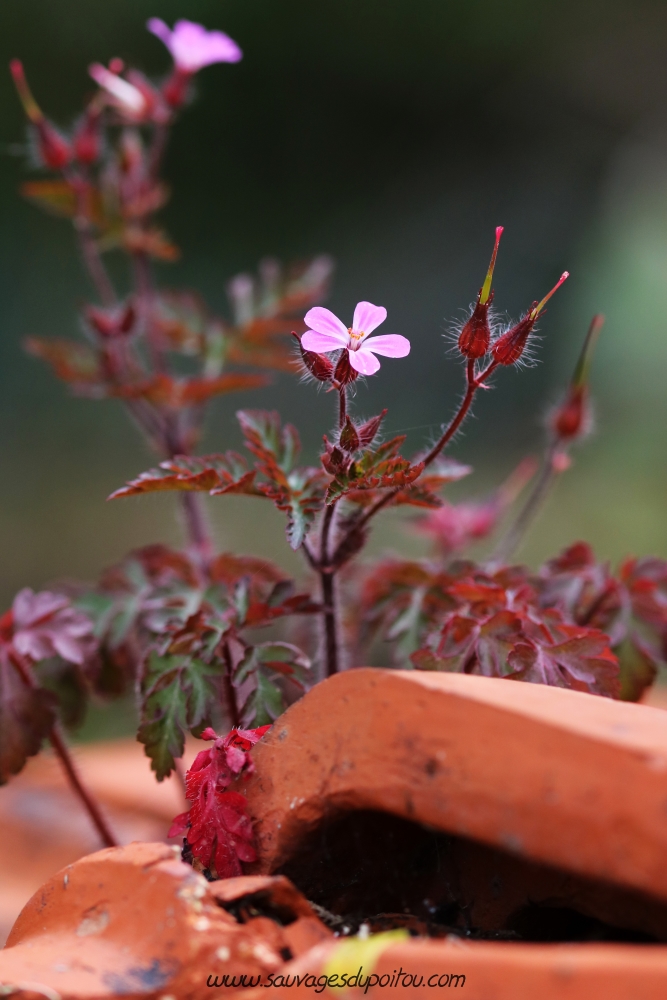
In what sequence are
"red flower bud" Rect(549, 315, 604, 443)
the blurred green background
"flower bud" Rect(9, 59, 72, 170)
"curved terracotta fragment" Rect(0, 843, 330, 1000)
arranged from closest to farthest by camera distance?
1. "curved terracotta fragment" Rect(0, 843, 330, 1000)
2. "red flower bud" Rect(549, 315, 604, 443)
3. "flower bud" Rect(9, 59, 72, 170)
4. the blurred green background

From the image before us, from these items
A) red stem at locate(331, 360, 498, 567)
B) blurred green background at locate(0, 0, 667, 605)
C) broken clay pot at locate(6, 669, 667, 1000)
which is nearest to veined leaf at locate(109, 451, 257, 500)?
red stem at locate(331, 360, 498, 567)

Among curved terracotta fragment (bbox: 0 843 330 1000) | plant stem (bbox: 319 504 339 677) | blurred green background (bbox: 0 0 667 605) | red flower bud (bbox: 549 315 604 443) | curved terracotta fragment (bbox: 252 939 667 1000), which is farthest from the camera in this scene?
blurred green background (bbox: 0 0 667 605)

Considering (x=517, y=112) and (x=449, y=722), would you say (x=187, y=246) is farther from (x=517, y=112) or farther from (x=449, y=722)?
(x=449, y=722)

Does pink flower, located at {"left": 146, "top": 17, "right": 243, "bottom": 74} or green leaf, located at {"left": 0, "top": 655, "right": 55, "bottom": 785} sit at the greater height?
pink flower, located at {"left": 146, "top": 17, "right": 243, "bottom": 74}

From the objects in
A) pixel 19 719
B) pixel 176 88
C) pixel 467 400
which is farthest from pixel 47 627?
pixel 176 88

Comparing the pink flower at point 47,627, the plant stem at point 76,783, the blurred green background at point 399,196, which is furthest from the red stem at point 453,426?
the blurred green background at point 399,196

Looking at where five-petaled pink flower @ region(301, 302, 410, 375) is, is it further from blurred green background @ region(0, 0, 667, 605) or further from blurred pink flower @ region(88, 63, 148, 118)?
blurred green background @ region(0, 0, 667, 605)

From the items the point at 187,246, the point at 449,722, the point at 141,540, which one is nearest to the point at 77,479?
the point at 141,540
